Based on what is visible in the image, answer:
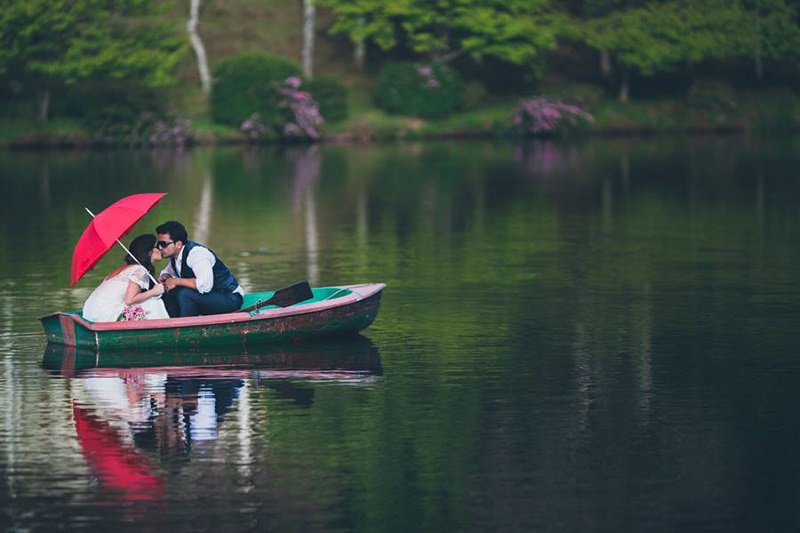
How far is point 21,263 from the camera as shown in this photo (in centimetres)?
2639

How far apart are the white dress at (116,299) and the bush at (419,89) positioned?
51.5m

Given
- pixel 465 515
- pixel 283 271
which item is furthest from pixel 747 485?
pixel 283 271

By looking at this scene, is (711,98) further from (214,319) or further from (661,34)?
(214,319)

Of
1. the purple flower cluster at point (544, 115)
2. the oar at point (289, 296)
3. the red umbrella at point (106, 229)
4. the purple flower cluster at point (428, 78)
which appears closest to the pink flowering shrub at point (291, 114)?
the purple flower cluster at point (428, 78)

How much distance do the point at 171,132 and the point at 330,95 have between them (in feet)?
20.2

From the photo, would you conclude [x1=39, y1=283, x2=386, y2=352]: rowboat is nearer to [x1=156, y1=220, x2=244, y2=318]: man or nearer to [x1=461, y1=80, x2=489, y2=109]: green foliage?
[x1=156, y1=220, x2=244, y2=318]: man

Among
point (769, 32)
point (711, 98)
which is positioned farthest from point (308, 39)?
point (769, 32)

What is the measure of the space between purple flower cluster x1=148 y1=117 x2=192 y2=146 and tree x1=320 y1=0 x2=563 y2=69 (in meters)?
8.65

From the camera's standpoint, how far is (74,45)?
62.7 meters

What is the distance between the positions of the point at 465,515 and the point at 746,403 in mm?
4342

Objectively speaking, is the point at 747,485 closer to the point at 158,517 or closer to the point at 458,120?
the point at 158,517

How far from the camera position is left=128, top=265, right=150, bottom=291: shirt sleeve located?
17.8m

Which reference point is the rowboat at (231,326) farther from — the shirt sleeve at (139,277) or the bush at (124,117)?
the bush at (124,117)

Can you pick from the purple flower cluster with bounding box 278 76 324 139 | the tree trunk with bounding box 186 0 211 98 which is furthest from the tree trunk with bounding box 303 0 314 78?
the tree trunk with bounding box 186 0 211 98
